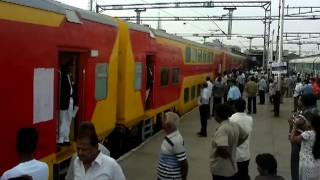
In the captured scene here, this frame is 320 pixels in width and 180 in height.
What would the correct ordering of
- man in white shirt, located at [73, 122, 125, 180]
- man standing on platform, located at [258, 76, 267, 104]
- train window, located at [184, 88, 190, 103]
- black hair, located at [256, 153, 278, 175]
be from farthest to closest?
man standing on platform, located at [258, 76, 267, 104]
train window, located at [184, 88, 190, 103]
black hair, located at [256, 153, 278, 175]
man in white shirt, located at [73, 122, 125, 180]

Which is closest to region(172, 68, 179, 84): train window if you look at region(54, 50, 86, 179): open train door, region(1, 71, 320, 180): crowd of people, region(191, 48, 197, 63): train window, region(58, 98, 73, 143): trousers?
region(191, 48, 197, 63): train window

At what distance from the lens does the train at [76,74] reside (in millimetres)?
6445

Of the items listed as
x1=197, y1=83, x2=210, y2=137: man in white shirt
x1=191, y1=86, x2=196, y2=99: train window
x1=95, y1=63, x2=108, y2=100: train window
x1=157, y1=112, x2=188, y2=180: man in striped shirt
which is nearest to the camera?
x1=157, y1=112, x2=188, y2=180: man in striped shirt

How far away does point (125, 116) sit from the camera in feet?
40.0

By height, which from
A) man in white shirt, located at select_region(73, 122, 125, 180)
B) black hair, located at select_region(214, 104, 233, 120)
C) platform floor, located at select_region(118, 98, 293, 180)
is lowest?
platform floor, located at select_region(118, 98, 293, 180)

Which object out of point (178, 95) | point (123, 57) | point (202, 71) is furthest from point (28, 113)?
point (202, 71)

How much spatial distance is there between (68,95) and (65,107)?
21 cm

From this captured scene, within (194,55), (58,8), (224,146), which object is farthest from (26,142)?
(194,55)

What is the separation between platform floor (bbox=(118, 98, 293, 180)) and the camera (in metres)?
11.0

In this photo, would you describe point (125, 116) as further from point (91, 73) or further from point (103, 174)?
point (103, 174)

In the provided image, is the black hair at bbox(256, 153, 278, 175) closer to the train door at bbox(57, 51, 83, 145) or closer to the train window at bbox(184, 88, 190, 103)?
the train door at bbox(57, 51, 83, 145)

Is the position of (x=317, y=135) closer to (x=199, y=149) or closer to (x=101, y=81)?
(x=101, y=81)

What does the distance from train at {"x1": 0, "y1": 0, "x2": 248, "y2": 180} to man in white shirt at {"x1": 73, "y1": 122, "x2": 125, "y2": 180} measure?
2.29 m

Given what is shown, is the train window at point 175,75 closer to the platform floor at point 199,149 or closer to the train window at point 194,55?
the platform floor at point 199,149
